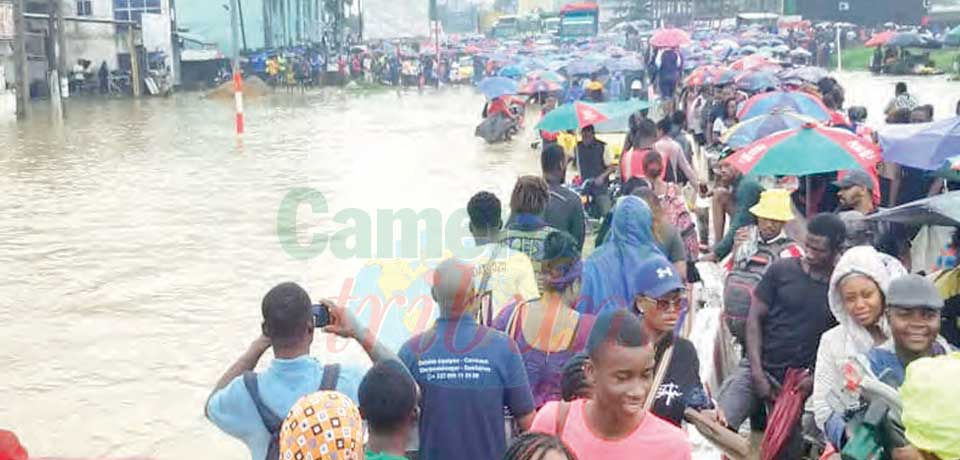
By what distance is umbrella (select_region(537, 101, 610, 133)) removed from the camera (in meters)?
10.7

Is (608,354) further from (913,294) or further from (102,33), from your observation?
(102,33)

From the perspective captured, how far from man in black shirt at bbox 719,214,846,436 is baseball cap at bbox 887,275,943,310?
1.01 m

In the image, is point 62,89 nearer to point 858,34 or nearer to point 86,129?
point 86,129

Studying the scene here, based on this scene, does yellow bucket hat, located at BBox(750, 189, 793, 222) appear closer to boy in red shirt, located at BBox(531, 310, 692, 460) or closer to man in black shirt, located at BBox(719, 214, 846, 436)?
man in black shirt, located at BBox(719, 214, 846, 436)

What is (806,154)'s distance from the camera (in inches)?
Result: 283

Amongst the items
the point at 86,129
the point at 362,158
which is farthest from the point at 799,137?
the point at 86,129

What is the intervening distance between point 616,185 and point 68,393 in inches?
196


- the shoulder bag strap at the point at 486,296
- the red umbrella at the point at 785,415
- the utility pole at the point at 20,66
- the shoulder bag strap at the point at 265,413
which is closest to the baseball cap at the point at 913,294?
the red umbrella at the point at 785,415

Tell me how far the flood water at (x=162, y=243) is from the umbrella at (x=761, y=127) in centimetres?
377

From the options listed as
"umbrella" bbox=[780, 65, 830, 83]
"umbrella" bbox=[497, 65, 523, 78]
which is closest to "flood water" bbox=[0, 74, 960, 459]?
"umbrella" bbox=[497, 65, 523, 78]

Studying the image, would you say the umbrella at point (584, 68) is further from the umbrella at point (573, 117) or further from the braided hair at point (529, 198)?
the braided hair at point (529, 198)

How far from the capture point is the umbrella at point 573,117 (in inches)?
422

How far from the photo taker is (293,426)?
8.99ft

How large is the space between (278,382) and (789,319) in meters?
2.42
